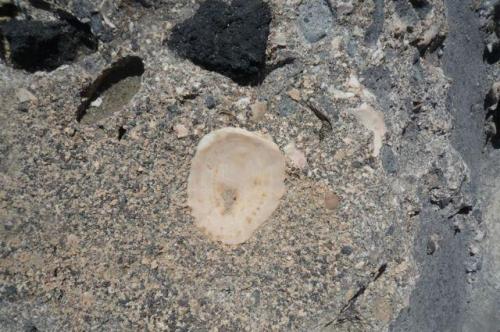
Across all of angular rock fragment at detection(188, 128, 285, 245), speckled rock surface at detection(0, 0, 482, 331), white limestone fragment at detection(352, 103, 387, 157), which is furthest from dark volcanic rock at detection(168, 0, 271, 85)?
white limestone fragment at detection(352, 103, 387, 157)

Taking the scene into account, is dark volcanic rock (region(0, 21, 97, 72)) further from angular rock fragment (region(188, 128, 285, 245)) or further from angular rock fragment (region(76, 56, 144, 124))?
angular rock fragment (region(188, 128, 285, 245))

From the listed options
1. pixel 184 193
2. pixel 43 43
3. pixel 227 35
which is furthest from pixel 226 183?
pixel 43 43

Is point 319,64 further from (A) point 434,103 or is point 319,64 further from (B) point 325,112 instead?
(A) point 434,103

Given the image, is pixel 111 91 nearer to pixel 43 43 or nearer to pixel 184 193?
pixel 43 43

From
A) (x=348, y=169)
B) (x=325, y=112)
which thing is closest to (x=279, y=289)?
(x=348, y=169)

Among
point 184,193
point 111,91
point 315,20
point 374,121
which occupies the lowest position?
point 184,193

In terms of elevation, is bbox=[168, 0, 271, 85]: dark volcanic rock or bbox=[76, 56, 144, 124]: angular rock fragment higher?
bbox=[168, 0, 271, 85]: dark volcanic rock

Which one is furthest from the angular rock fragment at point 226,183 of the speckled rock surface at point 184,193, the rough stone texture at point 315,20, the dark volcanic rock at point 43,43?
the dark volcanic rock at point 43,43
